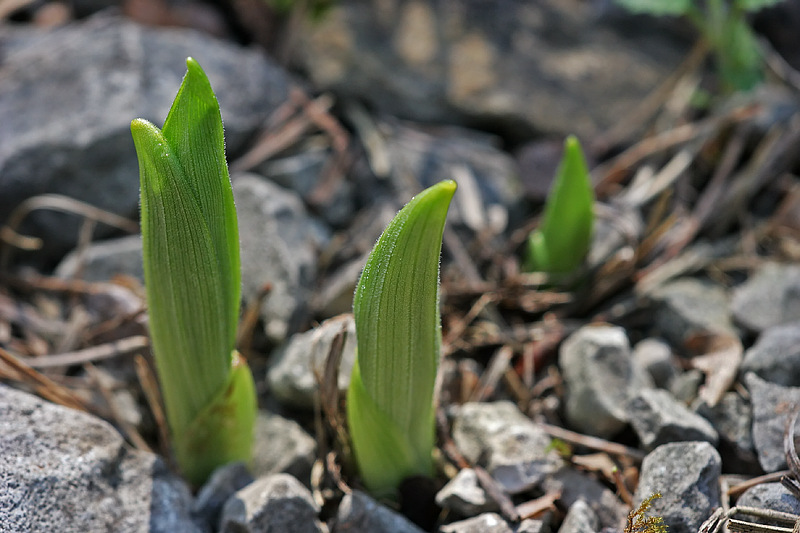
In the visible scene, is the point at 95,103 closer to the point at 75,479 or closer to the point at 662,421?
the point at 75,479

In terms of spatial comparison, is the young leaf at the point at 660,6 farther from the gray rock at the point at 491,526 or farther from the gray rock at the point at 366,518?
the gray rock at the point at 366,518

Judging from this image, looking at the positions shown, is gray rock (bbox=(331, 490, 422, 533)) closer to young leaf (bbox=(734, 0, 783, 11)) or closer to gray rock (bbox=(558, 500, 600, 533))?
gray rock (bbox=(558, 500, 600, 533))

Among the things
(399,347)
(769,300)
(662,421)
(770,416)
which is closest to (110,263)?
(399,347)

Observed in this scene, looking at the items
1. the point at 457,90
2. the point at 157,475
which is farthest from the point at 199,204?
the point at 457,90

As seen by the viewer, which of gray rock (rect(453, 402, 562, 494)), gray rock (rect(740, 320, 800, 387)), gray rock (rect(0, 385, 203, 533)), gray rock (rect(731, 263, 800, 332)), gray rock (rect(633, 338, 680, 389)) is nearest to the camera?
gray rock (rect(0, 385, 203, 533))

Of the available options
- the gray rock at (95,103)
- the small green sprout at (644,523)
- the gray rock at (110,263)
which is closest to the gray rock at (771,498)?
the small green sprout at (644,523)

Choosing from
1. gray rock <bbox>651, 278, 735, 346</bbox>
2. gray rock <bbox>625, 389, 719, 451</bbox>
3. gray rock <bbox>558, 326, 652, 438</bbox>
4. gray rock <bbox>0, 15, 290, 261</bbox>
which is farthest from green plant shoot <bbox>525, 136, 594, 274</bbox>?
gray rock <bbox>0, 15, 290, 261</bbox>
